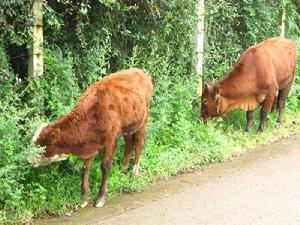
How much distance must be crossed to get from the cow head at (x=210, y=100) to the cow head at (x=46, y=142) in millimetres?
3571

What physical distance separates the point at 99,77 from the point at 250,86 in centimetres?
290

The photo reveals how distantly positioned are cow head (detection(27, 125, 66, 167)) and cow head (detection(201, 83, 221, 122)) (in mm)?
3571

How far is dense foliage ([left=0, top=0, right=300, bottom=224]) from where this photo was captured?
6.57 metres

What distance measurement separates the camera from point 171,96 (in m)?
9.06

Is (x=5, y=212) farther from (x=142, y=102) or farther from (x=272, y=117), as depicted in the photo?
(x=272, y=117)

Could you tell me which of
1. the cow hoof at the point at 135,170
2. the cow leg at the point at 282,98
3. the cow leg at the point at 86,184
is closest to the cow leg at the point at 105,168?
the cow leg at the point at 86,184

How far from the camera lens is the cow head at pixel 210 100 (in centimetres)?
952

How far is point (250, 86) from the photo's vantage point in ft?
32.6

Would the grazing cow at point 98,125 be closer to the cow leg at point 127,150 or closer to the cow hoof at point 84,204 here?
the cow hoof at point 84,204

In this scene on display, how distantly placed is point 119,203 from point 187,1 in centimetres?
382

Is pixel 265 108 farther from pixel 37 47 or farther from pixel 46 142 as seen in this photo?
pixel 46 142

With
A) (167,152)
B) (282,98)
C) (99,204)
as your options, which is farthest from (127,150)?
(282,98)

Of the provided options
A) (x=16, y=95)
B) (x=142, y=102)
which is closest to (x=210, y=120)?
(x=142, y=102)

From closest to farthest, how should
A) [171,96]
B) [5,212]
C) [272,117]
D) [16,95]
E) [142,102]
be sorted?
1. [5,212]
2. [16,95]
3. [142,102]
4. [171,96]
5. [272,117]
